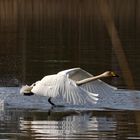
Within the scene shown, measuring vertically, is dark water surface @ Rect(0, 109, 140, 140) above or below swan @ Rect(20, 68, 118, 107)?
below

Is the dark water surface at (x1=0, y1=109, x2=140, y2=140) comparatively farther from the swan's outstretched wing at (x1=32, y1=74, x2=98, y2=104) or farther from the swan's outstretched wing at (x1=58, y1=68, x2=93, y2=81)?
the swan's outstretched wing at (x1=58, y1=68, x2=93, y2=81)

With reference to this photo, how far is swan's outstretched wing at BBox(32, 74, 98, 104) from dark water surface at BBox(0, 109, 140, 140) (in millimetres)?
266

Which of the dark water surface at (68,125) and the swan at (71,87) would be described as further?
the swan at (71,87)

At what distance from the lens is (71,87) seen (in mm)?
15852

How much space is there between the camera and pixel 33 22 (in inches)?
2112

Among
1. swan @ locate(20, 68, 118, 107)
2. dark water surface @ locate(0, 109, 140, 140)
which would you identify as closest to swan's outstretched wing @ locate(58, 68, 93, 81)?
swan @ locate(20, 68, 118, 107)

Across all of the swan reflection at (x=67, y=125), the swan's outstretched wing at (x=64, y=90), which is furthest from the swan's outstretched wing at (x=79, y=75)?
the swan reflection at (x=67, y=125)

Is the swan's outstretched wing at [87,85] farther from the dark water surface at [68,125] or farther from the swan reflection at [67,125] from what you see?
the swan reflection at [67,125]

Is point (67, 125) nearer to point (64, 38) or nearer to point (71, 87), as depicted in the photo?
point (71, 87)

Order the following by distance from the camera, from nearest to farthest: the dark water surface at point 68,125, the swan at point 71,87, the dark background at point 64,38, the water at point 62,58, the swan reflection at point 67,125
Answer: the dark water surface at point 68,125, the swan reflection at point 67,125, the water at point 62,58, the swan at point 71,87, the dark background at point 64,38

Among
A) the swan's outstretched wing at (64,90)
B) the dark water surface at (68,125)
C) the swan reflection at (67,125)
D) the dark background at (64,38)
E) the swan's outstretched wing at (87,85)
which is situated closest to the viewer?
the dark water surface at (68,125)

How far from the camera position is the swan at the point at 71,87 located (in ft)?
50.4

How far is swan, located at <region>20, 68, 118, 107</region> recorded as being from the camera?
Result: 15359 millimetres

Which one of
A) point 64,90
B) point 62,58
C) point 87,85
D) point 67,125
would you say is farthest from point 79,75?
point 62,58
